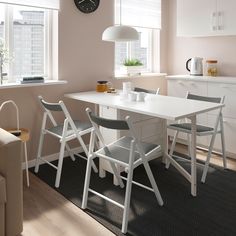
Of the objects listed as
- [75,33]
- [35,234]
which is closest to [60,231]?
[35,234]

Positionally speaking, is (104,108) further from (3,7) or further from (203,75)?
(203,75)

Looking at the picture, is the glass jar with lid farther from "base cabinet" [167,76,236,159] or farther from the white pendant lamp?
the white pendant lamp

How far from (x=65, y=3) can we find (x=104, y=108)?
54.9 inches

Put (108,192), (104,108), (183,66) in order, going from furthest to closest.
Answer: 1. (183,66)
2. (104,108)
3. (108,192)

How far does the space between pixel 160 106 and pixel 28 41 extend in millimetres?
1780

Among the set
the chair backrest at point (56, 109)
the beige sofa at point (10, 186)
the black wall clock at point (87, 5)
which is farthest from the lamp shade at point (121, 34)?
the beige sofa at point (10, 186)

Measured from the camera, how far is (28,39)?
3.58m

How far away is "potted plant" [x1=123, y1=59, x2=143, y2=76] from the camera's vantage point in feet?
14.6

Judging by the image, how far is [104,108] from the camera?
10.4 ft

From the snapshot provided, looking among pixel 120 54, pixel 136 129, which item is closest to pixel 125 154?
pixel 136 129

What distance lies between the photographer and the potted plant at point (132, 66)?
4.45 metres

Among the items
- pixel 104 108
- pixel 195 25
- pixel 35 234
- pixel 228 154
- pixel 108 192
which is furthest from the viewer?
pixel 195 25

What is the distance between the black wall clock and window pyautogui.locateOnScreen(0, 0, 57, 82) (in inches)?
12.4

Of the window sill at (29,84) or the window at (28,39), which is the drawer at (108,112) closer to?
the window sill at (29,84)
